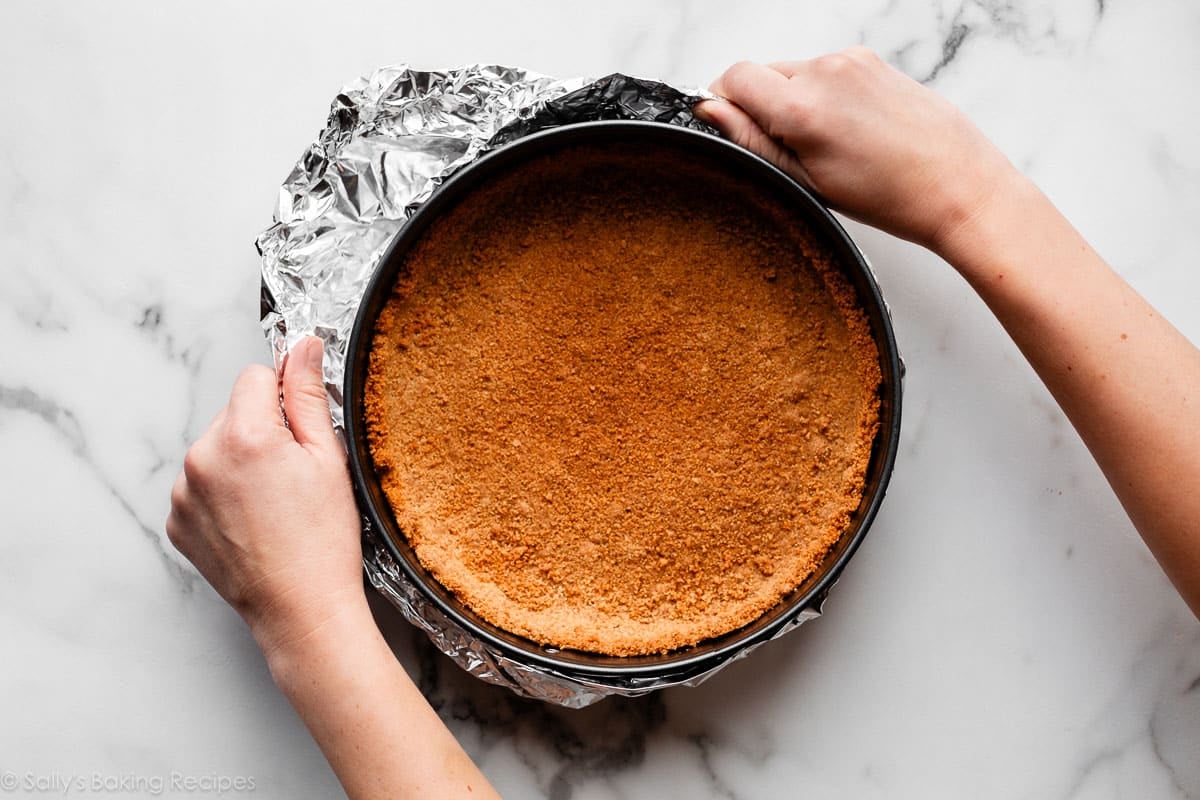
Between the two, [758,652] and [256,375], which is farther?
[758,652]

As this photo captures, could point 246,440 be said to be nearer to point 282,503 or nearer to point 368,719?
point 282,503

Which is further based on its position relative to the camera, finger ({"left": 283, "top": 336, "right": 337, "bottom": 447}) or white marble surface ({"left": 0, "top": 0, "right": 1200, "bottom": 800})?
white marble surface ({"left": 0, "top": 0, "right": 1200, "bottom": 800})

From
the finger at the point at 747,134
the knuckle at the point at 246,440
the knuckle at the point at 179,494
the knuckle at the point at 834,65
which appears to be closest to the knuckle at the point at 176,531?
the knuckle at the point at 179,494

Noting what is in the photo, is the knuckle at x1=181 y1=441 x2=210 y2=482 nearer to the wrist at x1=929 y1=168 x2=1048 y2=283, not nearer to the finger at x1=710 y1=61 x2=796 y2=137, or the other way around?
the finger at x1=710 y1=61 x2=796 y2=137

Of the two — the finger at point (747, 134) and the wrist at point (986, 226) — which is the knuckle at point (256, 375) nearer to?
the finger at point (747, 134)

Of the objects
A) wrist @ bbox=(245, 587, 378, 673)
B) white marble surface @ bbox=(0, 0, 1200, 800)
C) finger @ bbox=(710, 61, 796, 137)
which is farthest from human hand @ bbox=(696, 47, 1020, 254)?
wrist @ bbox=(245, 587, 378, 673)

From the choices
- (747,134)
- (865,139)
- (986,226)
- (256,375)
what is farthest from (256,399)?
(986,226)

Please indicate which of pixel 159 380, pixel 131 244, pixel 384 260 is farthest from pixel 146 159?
pixel 384 260
